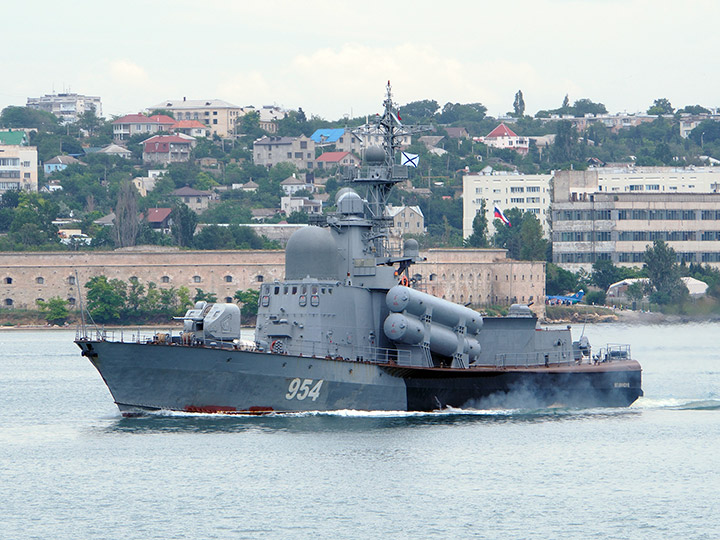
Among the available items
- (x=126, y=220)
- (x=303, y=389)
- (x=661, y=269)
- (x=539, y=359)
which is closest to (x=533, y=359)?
(x=539, y=359)

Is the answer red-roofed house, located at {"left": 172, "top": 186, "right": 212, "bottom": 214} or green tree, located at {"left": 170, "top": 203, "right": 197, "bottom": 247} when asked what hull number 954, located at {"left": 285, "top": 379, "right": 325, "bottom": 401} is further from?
red-roofed house, located at {"left": 172, "top": 186, "right": 212, "bottom": 214}

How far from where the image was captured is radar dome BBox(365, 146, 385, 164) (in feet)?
160

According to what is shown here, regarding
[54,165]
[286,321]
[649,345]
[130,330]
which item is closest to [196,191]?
[54,165]

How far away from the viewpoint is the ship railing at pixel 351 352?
44.8 m

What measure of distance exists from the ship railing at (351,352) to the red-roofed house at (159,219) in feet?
327

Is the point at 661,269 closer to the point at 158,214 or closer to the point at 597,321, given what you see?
the point at 597,321

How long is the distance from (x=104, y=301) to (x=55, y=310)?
4152mm

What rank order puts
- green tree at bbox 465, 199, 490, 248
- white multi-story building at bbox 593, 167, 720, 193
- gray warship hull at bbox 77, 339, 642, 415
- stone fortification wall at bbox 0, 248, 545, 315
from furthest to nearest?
white multi-story building at bbox 593, 167, 720, 193 → green tree at bbox 465, 199, 490, 248 → stone fortification wall at bbox 0, 248, 545, 315 → gray warship hull at bbox 77, 339, 642, 415

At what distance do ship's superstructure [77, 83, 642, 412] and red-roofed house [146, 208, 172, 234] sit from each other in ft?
320

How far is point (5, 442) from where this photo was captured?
42.9 metres

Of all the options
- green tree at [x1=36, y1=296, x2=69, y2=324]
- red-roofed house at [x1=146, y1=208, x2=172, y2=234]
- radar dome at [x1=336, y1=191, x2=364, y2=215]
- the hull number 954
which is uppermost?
radar dome at [x1=336, y1=191, x2=364, y2=215]

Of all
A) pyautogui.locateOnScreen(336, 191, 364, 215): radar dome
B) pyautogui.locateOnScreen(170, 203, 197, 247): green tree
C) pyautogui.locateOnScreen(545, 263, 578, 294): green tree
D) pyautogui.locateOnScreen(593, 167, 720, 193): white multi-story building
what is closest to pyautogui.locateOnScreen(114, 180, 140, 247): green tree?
pyautogui.locateOnScreen(170, 203, 197, 247): green tree

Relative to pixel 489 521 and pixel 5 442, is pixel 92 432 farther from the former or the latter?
pixel 489 521

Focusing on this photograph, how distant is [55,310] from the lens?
107m
